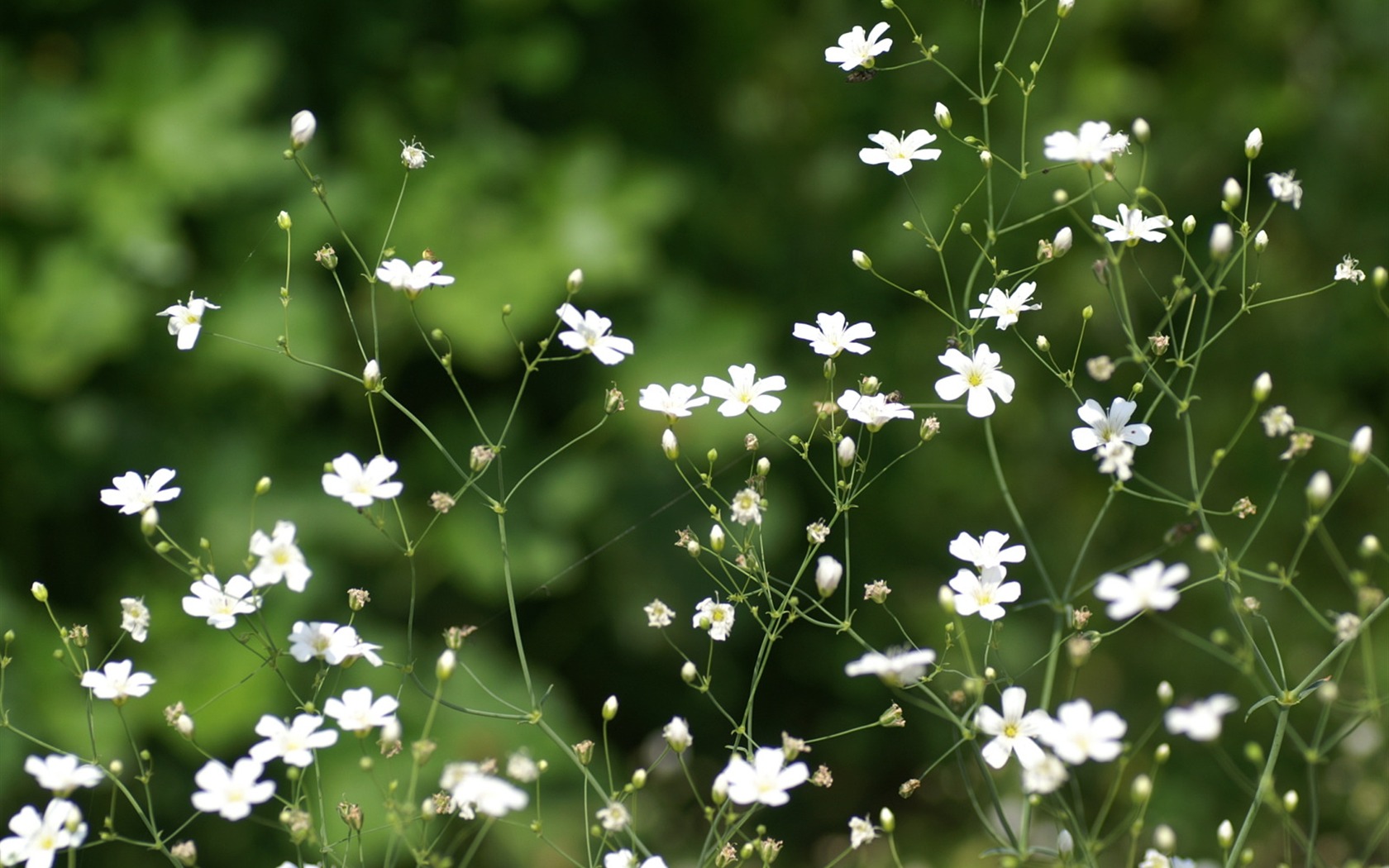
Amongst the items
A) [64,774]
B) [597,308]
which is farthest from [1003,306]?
[597,308]

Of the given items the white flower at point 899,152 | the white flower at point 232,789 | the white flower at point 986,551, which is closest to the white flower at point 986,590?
the white flower at point 986,551

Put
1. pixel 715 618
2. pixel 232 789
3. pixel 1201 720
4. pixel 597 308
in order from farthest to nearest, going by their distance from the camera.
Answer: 1. pixel 597 308
2. pixel 715 618
3. pixel 232 789
4. pixel 1201 720

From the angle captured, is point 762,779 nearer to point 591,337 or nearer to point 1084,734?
point 1084,734

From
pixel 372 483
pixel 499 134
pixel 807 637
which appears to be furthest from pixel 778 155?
pixel 372 483

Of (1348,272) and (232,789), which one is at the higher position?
(1348,272)

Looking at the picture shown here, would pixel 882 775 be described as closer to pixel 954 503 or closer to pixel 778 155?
pixel 954 503

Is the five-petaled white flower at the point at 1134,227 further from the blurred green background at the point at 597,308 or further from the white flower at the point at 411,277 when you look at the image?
the blurred green background at the point at 597,308

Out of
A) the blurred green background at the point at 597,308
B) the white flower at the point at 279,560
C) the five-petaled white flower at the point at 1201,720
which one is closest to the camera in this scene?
the five-petaled white flower at the point at 1201,720
